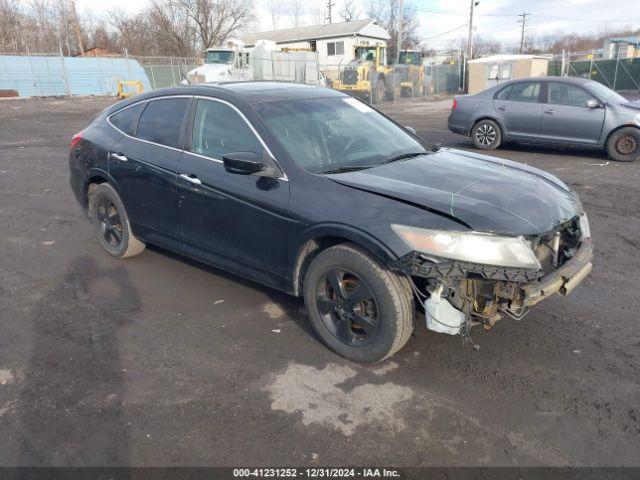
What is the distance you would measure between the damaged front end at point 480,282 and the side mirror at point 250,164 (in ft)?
3.65

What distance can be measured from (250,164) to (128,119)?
216 cm

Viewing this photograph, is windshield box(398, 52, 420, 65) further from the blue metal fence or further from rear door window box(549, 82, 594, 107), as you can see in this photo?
rear door window box(549, 82, 594, 107)

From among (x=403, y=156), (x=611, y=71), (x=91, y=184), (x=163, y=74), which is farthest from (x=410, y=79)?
(x=403, y=156)

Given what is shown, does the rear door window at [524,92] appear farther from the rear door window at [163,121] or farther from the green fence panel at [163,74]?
the green fence panel at [163,74]

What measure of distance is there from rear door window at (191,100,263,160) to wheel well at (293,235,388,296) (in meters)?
0.80

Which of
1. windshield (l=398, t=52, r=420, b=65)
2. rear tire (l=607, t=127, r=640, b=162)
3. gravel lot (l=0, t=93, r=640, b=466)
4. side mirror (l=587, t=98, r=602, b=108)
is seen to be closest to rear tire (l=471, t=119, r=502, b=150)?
side mirror (l=587, t=98, r=602, b=108)

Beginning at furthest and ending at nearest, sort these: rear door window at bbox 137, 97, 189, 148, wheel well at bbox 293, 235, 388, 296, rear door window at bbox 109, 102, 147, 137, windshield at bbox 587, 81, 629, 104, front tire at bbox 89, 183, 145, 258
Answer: windshield at bbox 587, 81, 629, 104
front tire at bbox 89, 183, 145, 258
rear door window at bbox 109, 102, 147, 137
rear door window at bbox 137, 97, 189, 148
wheel well at bbox 293, 235, 388, 296

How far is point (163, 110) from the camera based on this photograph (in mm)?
4629

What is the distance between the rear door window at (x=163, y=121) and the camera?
441cm

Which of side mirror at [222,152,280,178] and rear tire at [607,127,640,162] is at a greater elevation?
side mirror at [222,152,280,178]

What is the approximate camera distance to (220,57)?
99.8 feet

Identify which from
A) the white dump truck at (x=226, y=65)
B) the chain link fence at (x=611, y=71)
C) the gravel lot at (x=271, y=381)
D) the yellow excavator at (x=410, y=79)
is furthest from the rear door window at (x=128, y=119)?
the chain link fence at (x=611, y=71)

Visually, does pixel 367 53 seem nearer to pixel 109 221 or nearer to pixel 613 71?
pixel 613 71

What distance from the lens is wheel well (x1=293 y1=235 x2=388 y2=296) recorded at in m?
3.46
